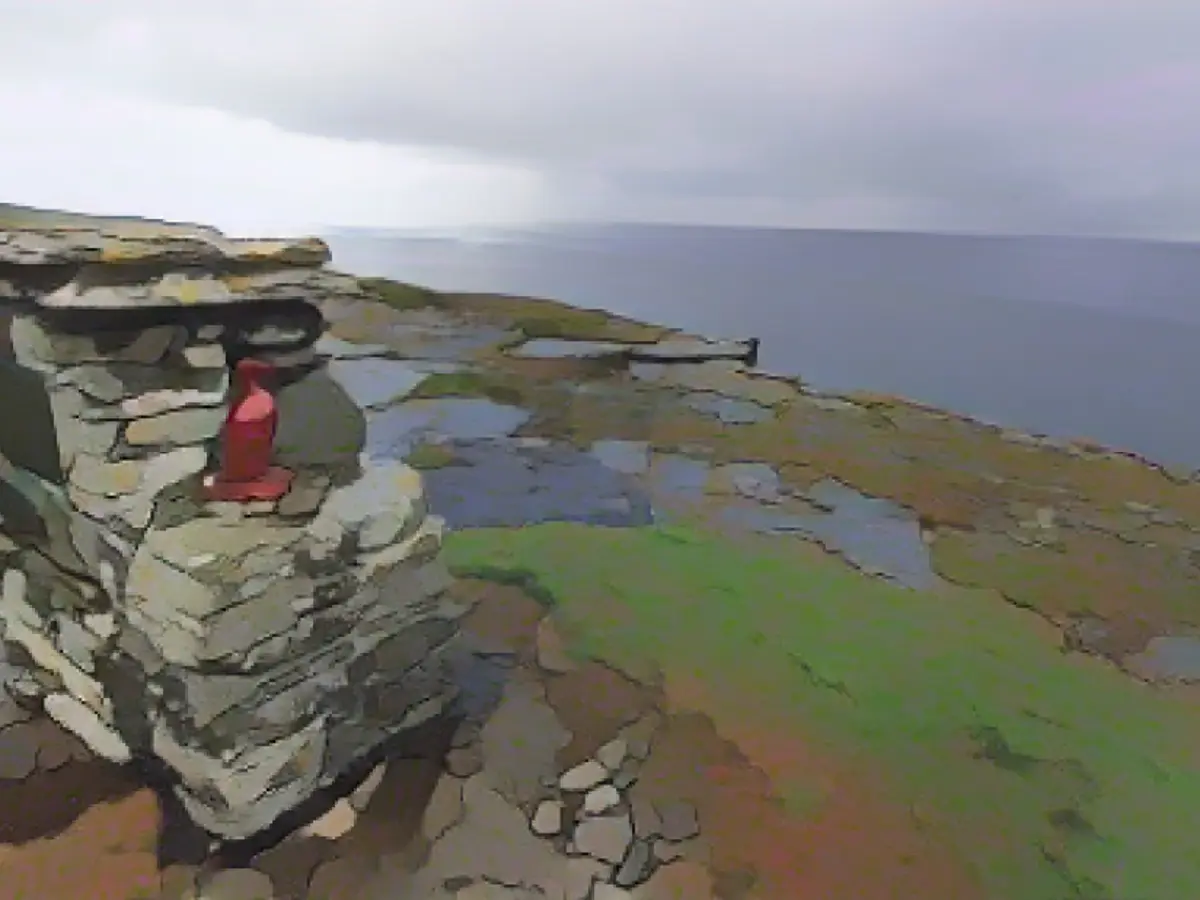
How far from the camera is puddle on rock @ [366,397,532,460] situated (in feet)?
40.3

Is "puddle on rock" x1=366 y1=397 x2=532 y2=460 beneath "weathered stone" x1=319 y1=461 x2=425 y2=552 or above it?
beneath

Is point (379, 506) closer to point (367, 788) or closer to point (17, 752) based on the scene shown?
point (367, 788)

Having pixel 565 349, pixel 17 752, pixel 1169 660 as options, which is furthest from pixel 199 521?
pixel 565 349

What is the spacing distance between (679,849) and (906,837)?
1395mm

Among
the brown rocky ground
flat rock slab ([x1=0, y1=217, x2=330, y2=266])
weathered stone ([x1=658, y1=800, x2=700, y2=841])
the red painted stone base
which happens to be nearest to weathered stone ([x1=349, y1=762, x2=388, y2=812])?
the brown rocky ground

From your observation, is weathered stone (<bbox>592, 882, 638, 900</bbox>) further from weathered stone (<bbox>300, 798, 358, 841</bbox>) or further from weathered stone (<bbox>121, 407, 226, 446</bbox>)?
weathered stone (<bbox>121, 407, 226, 446</bbox>)

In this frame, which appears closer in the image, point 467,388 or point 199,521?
point 199,521

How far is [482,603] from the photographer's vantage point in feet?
24.5

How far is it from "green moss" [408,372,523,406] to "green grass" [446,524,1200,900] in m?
6.14

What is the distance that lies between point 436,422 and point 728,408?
5.28m

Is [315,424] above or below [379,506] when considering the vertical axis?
above

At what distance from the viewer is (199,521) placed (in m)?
4.38

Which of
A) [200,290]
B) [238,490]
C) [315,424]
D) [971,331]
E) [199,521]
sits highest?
[200,290]

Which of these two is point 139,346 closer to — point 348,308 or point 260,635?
point 260,635
